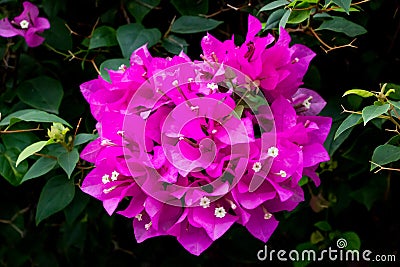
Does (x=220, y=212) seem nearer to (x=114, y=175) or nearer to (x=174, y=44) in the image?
(x=114, y=175)

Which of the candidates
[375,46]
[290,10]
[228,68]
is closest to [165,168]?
[228,68]

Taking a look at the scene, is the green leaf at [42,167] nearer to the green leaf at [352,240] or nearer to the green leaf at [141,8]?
the green leaf at [141,8]

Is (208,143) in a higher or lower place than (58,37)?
higher

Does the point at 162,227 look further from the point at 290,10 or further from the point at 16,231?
the point at 16,231

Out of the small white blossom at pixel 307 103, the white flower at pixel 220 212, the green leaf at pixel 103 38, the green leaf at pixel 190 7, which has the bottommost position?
the green leaf at pixel 103 38

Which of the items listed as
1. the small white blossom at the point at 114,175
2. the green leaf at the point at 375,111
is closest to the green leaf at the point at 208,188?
the small white blossom at the point at 114,175

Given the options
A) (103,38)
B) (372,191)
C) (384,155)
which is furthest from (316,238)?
(103,38)

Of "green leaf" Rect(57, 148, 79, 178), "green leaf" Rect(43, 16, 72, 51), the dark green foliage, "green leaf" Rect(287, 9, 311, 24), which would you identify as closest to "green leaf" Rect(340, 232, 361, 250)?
the dark green foliage
